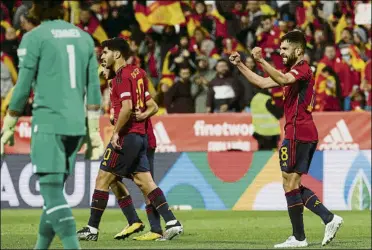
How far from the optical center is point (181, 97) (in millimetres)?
24781

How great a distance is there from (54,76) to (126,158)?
421cm

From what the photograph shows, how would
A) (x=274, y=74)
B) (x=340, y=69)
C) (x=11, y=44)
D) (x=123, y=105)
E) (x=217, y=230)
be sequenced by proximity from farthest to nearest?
(x=11, y=44) < (x=340, y=69) < (x=217, y=230) < (x=123, y=105) < (x=274, y=74)

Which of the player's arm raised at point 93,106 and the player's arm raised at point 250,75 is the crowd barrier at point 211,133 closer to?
the player's arm raised at point 250,75

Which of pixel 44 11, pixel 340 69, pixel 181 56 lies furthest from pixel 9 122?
pixel 181 56

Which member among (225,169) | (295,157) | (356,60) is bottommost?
(225,169)

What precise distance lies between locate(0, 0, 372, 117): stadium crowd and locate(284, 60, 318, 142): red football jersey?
29.8 feet

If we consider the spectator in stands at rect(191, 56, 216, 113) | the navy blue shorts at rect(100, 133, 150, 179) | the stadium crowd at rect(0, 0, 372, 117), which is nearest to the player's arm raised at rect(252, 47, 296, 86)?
the navy blue shorts at rect(100, 133, 150, 179)

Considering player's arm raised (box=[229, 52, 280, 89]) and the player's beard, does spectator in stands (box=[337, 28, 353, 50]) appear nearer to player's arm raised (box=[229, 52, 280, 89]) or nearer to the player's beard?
the player's beard

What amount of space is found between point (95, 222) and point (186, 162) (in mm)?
8285

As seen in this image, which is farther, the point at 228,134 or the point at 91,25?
the point at 91,25

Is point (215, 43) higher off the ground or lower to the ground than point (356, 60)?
higher

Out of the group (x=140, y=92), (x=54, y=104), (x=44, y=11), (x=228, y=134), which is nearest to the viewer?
(x=54, y=104)

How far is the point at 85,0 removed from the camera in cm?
2867

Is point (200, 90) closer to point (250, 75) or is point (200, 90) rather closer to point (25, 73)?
point (250, 75)
